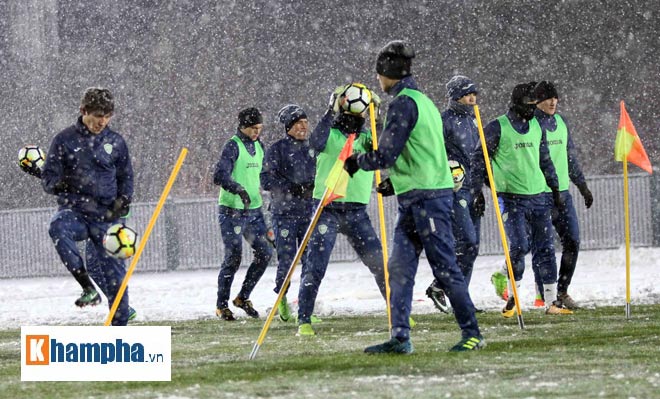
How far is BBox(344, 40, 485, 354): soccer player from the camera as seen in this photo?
726 cm

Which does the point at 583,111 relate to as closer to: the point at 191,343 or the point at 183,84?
the point at 183,84

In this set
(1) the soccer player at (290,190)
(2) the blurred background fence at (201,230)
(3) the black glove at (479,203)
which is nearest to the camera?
(3) the black glove at (479,203)

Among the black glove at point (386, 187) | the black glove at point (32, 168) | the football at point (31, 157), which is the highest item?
the football at point (31, 157)

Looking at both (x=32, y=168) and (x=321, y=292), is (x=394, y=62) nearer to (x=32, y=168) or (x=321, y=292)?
(x=32, y=168)

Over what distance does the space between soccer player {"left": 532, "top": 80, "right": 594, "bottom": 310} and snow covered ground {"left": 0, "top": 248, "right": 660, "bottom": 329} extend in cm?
58

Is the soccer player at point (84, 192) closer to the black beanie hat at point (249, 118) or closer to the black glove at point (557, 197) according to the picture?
the black beanie hat at point (249, 118)

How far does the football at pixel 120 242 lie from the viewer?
816 cm

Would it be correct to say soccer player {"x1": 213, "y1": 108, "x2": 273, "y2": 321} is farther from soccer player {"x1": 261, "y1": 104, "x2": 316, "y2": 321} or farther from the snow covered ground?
the snow covered ground

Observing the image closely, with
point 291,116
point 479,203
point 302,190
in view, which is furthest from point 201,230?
point 479,203

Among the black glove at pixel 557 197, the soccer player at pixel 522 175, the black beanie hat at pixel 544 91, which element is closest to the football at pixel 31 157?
the soccer player at pixel 522 175

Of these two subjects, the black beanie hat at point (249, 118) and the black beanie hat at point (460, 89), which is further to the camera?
the black beanie hat at point (249, 118)

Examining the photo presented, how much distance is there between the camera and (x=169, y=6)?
115 ft

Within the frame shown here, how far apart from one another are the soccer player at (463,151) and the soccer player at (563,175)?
0.56 meters

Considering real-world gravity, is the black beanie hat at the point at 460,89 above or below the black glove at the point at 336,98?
above
